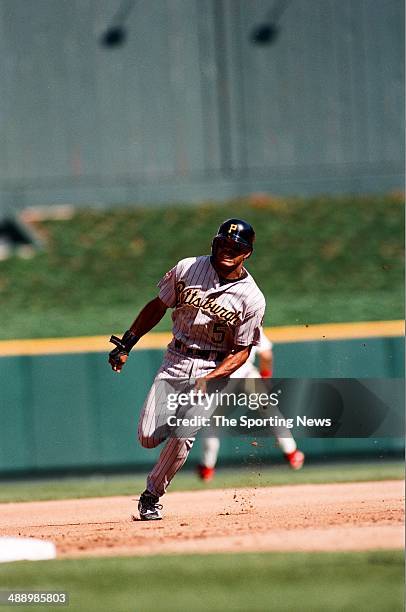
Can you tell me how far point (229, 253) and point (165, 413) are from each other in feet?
3.20

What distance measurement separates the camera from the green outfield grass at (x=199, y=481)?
9.61m

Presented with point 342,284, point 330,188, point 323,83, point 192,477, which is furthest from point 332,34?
point 192,477

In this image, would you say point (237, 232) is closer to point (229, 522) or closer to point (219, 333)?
point (219, 333)

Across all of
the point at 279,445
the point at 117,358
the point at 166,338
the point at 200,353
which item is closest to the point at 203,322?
the point at 200,353

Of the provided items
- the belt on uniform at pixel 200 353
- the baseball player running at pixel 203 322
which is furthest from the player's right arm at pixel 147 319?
the belt on uniform at pixel 200 353

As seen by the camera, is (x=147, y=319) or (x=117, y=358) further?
(x=147, y=319)

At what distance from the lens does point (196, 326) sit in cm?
656

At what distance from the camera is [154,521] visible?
7.13 m

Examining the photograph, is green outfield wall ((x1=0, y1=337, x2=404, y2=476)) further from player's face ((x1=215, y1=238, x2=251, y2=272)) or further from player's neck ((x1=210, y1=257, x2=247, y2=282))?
player's face ((x1=215, y1=238, x2=251, y2=272))

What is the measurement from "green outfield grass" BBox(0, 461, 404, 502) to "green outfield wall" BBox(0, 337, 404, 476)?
0.40 feet

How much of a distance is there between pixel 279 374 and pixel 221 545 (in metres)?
4.21

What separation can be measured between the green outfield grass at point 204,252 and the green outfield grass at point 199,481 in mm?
2106

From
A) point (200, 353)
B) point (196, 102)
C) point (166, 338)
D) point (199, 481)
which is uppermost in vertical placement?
point (196, 102)

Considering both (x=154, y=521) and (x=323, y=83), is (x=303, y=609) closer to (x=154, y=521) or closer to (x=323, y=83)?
(x=154, y=521)
